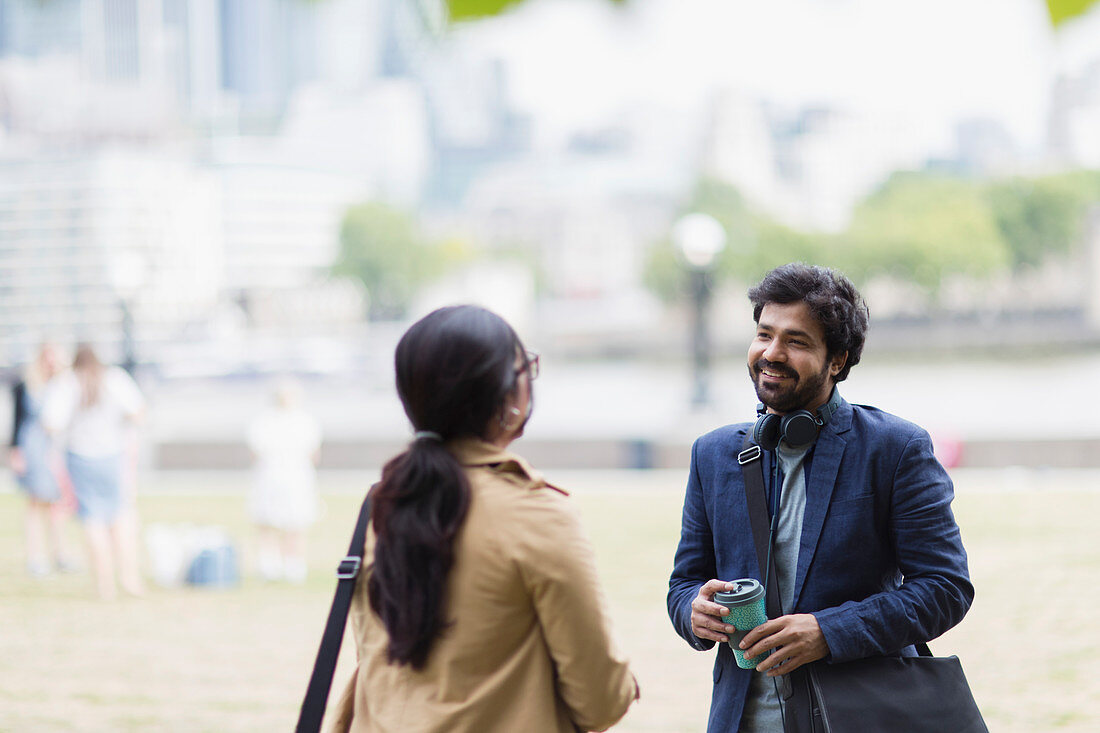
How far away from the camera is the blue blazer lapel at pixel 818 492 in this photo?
1.86m

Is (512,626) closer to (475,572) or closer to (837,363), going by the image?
(475,572)

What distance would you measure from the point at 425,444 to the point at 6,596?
291 inches

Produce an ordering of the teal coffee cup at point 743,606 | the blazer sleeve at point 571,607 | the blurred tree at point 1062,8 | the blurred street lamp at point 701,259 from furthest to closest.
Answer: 1. the blurred street lamp at point 701,259
2. the teal coffee cup at point 743,606
3. the blazer sleeve at point 571,607
4. the blurred tree at point 1062,8

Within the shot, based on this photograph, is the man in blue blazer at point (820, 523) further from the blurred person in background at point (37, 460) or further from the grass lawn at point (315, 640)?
the blurred person in background at point (37, 460)

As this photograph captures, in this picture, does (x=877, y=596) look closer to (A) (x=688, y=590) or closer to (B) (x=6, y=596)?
(A) (x=688, y=590)

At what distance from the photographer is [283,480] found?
805cm

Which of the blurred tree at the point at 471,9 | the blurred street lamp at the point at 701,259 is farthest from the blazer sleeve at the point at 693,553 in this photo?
the blurred street lamp at the point at 701,259

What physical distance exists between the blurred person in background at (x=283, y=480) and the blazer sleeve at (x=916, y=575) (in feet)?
21.9

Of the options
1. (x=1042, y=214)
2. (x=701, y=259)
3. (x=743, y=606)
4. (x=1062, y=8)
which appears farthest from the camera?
(x=1042, y=214)

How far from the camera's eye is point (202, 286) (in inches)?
3342

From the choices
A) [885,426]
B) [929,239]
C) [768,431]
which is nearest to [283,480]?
[768,431]

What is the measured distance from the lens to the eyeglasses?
1686mm

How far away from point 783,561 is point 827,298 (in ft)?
1.49

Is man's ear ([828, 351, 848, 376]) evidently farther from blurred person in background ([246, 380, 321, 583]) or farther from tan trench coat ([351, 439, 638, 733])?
blurred person in background ([246, 380, 321, 583])
